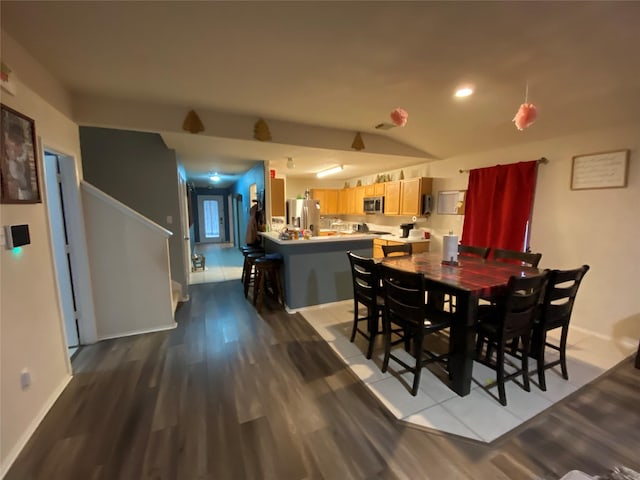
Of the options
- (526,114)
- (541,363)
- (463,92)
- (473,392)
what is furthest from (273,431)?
(463,92)

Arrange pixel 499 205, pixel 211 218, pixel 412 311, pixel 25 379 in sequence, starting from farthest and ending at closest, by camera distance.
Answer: pixel 211 218
pixel 499 205
pixel 412 311
pixel 25 379

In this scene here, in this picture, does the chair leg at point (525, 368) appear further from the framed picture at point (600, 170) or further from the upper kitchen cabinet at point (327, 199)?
the upper kitchen cabinet at point (327, 199)

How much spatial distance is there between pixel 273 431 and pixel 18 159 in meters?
2.38

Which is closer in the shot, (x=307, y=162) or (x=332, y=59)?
(x=332, y=59)

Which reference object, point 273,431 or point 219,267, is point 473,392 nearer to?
point 273,431

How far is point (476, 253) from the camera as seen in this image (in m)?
3.18

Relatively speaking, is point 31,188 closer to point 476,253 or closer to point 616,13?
point 616,13

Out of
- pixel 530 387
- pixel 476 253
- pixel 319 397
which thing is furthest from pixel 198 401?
pixel 476 253

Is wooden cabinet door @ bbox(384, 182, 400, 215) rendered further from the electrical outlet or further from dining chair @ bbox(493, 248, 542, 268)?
the electrical outlet

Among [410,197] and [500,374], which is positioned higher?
[410,197]

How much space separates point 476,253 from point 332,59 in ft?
8.43

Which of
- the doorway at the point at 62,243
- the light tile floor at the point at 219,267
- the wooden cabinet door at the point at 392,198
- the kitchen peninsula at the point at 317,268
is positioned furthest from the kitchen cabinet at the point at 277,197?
the doorway at the point at 62,243

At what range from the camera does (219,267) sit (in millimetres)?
6469

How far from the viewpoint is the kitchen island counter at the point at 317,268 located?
3.60 m
